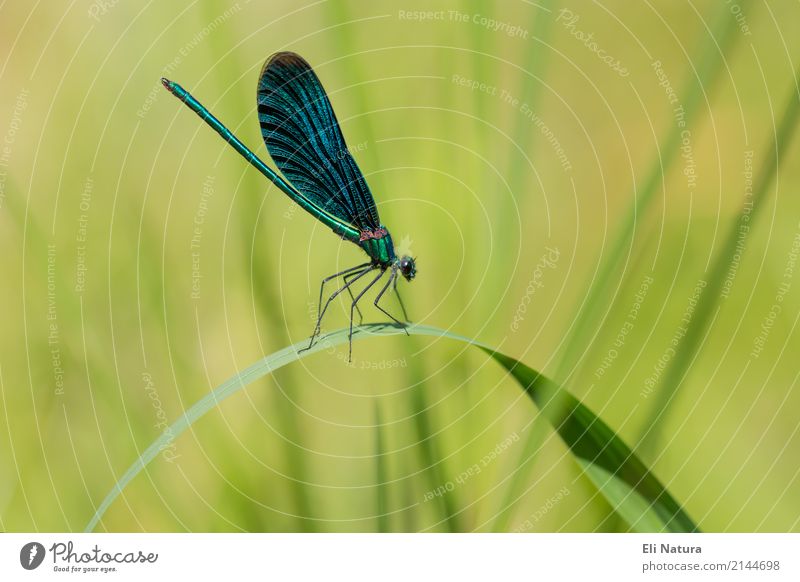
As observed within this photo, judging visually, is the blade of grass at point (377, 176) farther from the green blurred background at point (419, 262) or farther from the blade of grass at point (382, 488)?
the blade of grass at point (382, 488)

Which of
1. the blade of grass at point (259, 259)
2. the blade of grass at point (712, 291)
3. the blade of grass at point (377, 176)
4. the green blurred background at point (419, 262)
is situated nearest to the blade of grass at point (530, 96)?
the green blurred background at point (419, 262)

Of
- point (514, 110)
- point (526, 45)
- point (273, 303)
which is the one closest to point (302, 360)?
point (273, 303)

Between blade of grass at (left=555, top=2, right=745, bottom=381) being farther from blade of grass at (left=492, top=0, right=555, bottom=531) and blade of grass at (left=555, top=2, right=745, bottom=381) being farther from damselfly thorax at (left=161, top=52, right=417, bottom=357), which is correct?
damselfly thorax at (left=161, top=52, right=417, bottom=357)

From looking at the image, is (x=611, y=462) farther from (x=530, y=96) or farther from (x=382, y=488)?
(x=530, y=96)

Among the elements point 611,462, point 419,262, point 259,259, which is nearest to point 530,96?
point 419,262

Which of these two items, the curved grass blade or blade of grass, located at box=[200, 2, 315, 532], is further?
blade of grass, located at box=[200, 2, 315, 532]

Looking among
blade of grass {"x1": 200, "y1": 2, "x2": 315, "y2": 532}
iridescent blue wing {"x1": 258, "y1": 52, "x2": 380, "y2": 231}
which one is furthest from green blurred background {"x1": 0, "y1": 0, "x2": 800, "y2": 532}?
iridescent blue wing {"x1": 258, "y1": 52, "x2": 380, "y2": 231}
